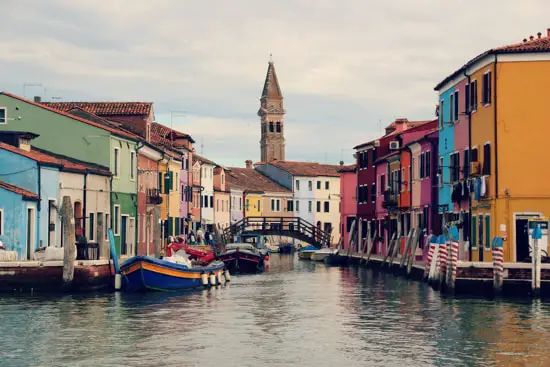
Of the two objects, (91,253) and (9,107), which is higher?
(9,107)

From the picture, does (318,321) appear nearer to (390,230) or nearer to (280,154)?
(390,230)

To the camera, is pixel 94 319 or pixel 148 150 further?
pixel 148 150

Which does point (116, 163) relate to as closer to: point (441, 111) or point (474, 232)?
point (441, 111)

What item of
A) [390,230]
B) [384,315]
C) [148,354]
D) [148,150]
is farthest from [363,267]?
[148,354]

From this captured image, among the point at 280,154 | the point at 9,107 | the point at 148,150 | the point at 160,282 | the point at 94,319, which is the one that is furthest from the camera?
the point at 280,154

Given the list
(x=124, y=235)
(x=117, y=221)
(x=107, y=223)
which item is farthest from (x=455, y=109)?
(x=124, y=235)

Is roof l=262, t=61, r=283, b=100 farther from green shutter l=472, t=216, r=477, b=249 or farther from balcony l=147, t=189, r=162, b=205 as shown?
green shutter l=472, t=216, r=477, b=249

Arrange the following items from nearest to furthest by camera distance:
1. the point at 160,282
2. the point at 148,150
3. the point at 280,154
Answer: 1. the point at 160,282
2. the point at 148,150
3. the point at 280,154

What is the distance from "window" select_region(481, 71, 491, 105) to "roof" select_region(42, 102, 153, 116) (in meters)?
24.0

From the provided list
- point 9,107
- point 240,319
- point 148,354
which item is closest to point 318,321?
point 240,319

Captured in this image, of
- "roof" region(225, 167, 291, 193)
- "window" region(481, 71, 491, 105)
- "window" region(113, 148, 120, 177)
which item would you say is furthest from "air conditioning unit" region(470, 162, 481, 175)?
"roof" region(225, 167, 291, 193)

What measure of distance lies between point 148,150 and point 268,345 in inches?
1520

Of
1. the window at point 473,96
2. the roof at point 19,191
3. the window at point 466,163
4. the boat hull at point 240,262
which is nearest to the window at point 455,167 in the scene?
the window at point 466,163

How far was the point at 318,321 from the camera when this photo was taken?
30.5 m
